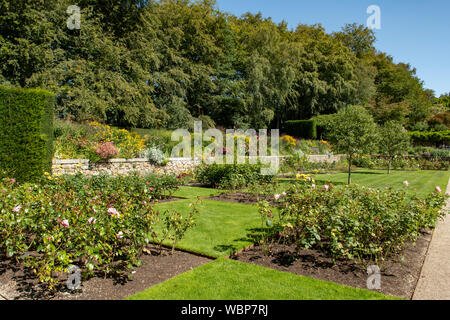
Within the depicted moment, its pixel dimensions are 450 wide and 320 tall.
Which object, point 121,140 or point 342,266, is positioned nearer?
point 342,266

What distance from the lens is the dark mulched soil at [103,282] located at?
9.31 ft

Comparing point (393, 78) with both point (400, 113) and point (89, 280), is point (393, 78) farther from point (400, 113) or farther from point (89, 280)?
point (89, 280)

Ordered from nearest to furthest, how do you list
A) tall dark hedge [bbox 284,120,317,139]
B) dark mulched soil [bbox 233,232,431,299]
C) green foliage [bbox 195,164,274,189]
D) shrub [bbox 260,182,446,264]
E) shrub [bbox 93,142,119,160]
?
1. dark mulched soil [bbox 233,232,431,299]
2. shrub [bbox 260,182,446,264]
3. green foliage [bbox 195,164,274,189]
4. shrub [bbox 93,142,119,160]
5. tall dark hedge [bbox 284,120,317,139]

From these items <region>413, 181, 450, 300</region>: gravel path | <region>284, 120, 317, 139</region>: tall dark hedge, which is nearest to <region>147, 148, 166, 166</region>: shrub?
<region>413, 181, 450, 300</region>: gravel path

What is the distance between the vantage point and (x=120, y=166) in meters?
10.5

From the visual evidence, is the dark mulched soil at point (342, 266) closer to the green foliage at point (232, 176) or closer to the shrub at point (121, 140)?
the green foliage at point (232, 176)

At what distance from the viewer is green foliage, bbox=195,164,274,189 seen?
357 inches

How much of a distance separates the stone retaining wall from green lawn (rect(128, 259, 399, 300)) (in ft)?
19.4

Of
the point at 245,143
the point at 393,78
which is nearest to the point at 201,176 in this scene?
the point at 245,143

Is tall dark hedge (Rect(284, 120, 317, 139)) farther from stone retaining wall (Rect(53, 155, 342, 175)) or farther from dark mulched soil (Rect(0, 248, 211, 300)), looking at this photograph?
dark mulched soil (Rect(0, 248, 211, 300))

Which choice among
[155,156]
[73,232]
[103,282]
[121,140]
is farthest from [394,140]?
[73,232]

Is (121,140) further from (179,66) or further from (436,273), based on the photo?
(179,66)

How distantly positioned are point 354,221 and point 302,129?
2074cm

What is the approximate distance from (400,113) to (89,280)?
3291 centimetres
